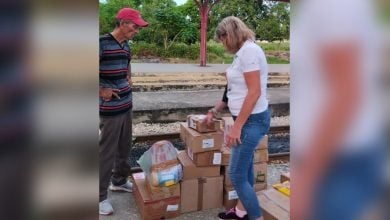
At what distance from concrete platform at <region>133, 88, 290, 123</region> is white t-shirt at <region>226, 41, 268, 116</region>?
460cm

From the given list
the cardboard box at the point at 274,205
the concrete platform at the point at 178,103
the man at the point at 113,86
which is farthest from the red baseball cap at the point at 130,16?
the concrete platform at the point at 178,103

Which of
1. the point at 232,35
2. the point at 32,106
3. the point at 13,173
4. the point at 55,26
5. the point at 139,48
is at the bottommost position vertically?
the point at 13,173

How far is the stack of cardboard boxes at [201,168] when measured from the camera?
3.27 m

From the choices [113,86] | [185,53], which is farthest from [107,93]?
[185,53]

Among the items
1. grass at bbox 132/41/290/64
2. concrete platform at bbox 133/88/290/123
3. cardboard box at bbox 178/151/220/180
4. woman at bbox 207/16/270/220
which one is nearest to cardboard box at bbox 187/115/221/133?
cardboard box at bbox 178/151/220/180

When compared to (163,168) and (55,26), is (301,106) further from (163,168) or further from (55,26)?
(163,168)

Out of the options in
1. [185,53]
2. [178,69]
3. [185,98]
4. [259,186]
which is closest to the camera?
[259,186]

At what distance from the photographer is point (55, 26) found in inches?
25.6

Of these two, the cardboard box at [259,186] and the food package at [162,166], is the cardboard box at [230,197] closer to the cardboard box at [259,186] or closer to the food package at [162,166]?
the cardboard box at [259,186]

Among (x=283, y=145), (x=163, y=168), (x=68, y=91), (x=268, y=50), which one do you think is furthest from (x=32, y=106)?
(x=268, y=50)

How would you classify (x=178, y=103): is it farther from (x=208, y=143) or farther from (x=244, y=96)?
(x=244, y=96)

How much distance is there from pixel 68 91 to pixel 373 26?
0.63 metres

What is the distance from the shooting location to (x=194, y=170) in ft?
10.8

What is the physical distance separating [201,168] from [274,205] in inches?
32.1
